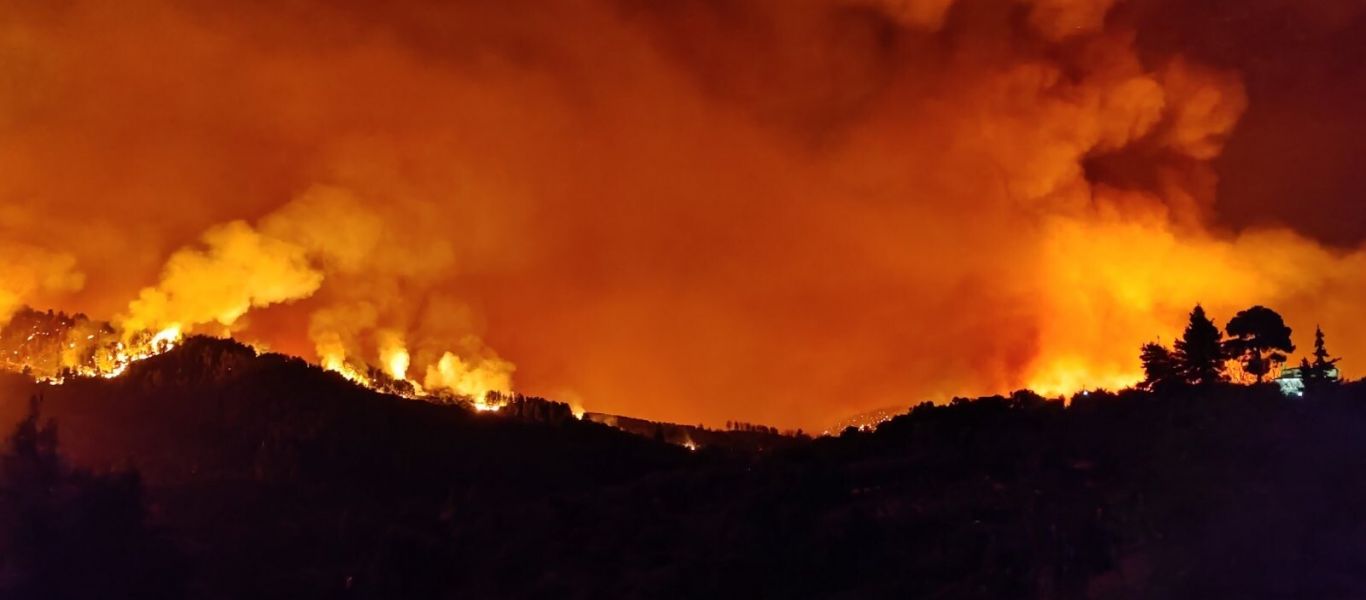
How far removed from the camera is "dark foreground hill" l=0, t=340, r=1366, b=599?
36969mm

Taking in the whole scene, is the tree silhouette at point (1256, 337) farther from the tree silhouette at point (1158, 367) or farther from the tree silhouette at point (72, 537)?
the tree silhouette at point (72, 537)

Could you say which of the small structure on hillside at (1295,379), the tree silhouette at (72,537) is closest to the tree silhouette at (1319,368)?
the small structure on hillside at (1295,379)

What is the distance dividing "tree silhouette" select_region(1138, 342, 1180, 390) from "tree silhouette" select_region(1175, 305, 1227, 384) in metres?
0.34

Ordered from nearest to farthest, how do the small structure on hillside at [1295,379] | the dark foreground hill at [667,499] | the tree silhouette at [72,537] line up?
the tree silhouette at [72,537], the dark foreground hill at [667,499], the small structure on hillside at [1295,379]

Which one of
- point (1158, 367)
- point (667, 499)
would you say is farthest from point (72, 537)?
point (1158, 367)

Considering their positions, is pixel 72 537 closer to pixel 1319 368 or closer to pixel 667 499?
pixel 667 499

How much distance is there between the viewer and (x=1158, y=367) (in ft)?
194

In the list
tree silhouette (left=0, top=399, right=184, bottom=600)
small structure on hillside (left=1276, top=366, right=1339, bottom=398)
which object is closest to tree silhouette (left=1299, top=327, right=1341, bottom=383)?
small structure on hillside (left=1276, top=366, right=1339, bottom=398)

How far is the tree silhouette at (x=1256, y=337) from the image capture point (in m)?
59.9

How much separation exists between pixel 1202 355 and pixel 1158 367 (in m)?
2.10

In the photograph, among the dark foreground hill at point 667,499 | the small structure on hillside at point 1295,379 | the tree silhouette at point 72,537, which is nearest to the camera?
the tree silhouette at point 72,537

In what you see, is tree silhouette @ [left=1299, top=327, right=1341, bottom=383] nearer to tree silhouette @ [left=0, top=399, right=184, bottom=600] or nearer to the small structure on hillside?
the small structure on hillside

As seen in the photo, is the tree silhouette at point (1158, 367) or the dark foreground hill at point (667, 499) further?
the tree silhouette at point (1158, 367)

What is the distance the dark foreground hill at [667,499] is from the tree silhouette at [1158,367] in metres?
5.51
